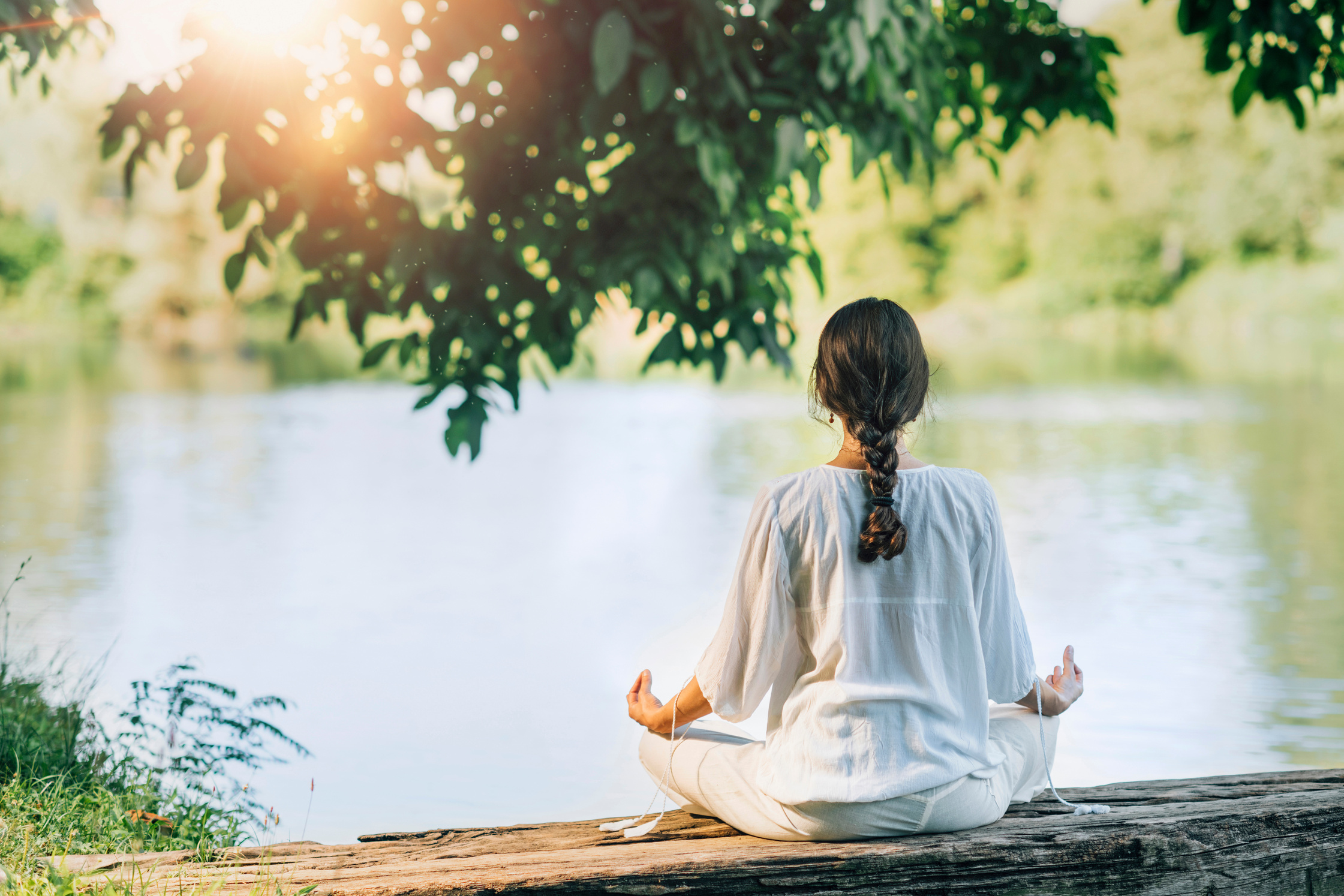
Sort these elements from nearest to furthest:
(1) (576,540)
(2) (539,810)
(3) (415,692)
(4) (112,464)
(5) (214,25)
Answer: (5) (214,25)
(2) (539,810)
(3) (415,692)
(1) (576,540)
(4) (112,464)

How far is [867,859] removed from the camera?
7.25 feet

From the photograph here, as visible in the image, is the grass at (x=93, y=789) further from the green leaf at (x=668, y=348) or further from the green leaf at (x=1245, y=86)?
the green leaf at (x=1245, y=86)

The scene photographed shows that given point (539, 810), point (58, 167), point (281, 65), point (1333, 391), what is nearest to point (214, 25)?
point (281, 65)

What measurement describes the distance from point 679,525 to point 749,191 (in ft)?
20.7

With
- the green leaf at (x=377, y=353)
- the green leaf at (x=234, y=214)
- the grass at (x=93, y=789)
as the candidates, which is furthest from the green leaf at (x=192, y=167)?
the grass at (x=93, y=789)

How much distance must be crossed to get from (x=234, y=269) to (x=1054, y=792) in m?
2.70

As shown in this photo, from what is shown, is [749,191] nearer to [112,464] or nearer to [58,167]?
[112,464]

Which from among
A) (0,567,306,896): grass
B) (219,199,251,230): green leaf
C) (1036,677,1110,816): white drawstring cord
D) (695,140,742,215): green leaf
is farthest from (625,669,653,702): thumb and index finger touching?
(219,199,251,230): green leaf

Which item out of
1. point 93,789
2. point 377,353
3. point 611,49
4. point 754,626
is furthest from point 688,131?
point 93,789

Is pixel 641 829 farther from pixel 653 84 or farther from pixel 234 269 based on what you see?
pixel 234 269

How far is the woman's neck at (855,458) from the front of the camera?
227 cm

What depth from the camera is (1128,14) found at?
4434 centimetres

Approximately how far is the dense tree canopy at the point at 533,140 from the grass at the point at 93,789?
48.7 inches

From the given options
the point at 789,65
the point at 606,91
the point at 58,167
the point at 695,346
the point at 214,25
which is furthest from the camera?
the point at 58,167
